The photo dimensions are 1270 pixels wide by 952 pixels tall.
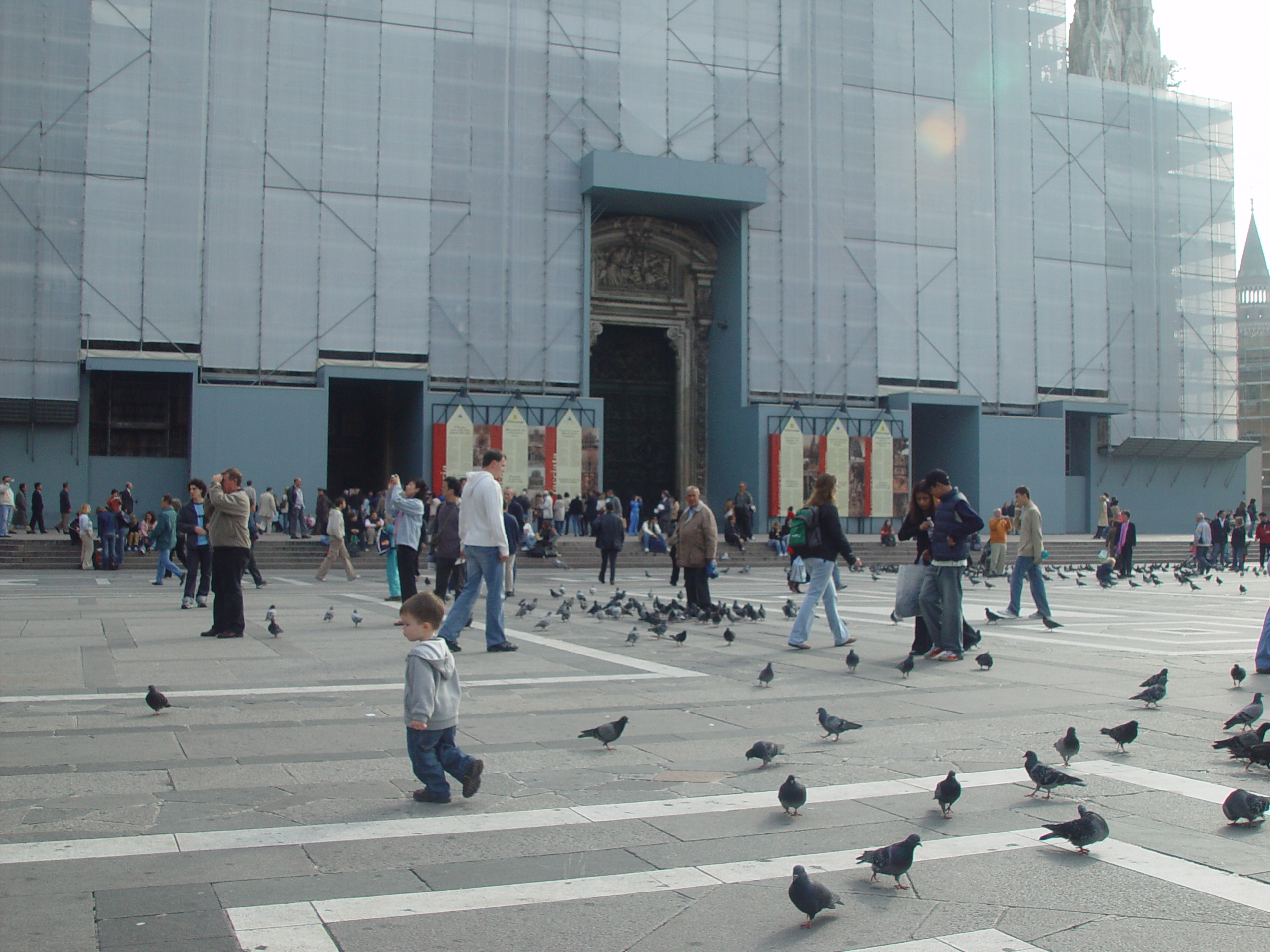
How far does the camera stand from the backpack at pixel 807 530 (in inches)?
420

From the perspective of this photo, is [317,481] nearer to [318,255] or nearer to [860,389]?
[318,255]

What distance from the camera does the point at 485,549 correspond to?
994 cm

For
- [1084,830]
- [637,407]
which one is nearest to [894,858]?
[1084,830]

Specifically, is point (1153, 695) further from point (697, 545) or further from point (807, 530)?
point (697, 545)

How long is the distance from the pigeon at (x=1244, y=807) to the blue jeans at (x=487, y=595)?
20.7 ft

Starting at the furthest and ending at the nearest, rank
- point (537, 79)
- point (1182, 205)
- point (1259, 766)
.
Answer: point (1182, 205) < point (537, 79) < point (1259, 766)

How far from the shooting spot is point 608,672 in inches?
348

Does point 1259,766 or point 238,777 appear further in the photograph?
point 1259,766

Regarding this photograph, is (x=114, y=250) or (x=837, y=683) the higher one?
(x=114, y=250)

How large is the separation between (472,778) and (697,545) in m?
8.09

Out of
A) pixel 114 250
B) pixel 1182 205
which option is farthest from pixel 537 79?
pixel 1182 205

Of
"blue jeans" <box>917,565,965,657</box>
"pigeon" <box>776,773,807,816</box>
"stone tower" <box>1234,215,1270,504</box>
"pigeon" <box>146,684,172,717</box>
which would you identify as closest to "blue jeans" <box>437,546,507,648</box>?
"pigeon" <box>146,684,172,717</box>

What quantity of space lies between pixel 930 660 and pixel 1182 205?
3796 cm

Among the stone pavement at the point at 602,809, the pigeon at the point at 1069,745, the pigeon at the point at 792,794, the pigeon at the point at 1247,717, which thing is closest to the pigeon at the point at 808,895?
the stone pavement at the point at 602,809
